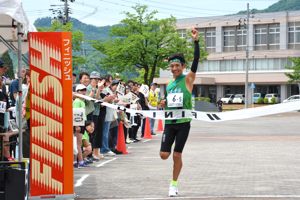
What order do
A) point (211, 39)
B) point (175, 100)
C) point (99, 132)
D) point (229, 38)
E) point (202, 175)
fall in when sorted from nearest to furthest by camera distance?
point (175, 100)
point (202, 175)
point (99, 132)
point (229, 38)
point (211, 39)

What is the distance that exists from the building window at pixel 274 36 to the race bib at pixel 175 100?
242ft

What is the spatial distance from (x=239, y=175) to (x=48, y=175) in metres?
3.98

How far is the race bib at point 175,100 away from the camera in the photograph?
714 cm

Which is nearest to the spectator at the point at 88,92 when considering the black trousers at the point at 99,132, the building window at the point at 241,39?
the black trousers at the point at 99,132

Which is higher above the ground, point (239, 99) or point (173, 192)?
point (173, 192)

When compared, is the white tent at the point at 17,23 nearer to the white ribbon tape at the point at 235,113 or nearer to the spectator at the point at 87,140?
the white ribbon tape at the point at 235,113

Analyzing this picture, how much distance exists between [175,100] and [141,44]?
144ft

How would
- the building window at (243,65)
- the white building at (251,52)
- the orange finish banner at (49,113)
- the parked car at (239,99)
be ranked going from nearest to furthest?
the orange finish banner at (49,113), the parked car at (239,99), the white building at (251,52), the building window at (243,65)

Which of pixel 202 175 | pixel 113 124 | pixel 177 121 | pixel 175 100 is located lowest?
pixel 202 175

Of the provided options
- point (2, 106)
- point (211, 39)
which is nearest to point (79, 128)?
point (2, 106)

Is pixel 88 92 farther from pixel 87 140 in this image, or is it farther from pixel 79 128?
Result: pixel 79 128

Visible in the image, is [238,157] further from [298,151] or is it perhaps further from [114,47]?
[114,47]

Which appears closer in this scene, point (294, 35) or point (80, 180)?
point (80, 180)

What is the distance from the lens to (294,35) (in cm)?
7619
